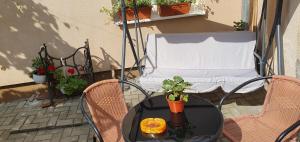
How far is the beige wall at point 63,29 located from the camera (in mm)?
5523

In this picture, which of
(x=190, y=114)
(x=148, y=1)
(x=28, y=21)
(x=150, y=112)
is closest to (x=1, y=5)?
(x=28, y=21)

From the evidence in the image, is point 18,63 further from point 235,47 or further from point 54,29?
point 235,47

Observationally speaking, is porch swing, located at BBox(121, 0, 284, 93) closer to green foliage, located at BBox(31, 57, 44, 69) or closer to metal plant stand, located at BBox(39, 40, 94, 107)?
metal plant stand, located at BBox(39, 40, 94, 107)

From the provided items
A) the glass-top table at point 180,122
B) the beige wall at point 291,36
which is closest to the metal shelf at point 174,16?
the beige wall at point 291,36

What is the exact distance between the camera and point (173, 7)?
5.78m

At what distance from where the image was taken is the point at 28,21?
5.56m

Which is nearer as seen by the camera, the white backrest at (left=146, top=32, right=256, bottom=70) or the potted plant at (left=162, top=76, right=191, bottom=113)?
the potted plant at (left=162, top=76, right=191, bottom=113)

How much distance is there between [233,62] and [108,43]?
90.5 inches

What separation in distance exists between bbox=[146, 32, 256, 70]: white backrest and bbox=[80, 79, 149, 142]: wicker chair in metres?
1.93

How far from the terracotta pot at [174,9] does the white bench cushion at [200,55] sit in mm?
577

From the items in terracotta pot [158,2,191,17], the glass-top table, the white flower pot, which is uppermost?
terracotta pot [158,2,191,17]

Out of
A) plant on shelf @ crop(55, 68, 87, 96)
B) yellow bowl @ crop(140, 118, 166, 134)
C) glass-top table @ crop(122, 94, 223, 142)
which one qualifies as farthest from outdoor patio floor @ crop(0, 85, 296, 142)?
yellow bowl @ crop(140, 118, 166, 134)

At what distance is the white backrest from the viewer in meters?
5.22

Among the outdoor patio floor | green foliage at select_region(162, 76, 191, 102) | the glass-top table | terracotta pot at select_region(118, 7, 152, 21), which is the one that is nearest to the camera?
the glass-top table
